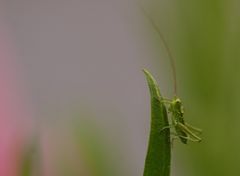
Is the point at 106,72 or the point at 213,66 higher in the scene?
the point at 106,72

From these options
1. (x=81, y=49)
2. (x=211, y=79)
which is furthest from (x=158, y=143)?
(x=81, y=49)

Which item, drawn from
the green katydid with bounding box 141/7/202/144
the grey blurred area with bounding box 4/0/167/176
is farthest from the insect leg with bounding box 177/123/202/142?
the grey blurred area with bounding box 4/0/167/176

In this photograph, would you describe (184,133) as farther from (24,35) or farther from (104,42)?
(24,35)

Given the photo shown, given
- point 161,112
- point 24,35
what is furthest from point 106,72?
point 161,112

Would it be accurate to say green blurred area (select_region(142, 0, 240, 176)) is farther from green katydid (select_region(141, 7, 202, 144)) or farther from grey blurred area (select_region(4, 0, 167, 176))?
grey blurred area (select_region(4, 0, 167, 176))

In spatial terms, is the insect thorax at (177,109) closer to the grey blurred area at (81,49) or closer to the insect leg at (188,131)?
the insect leg at (188,131)

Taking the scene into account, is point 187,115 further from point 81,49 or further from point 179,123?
point 81,49
